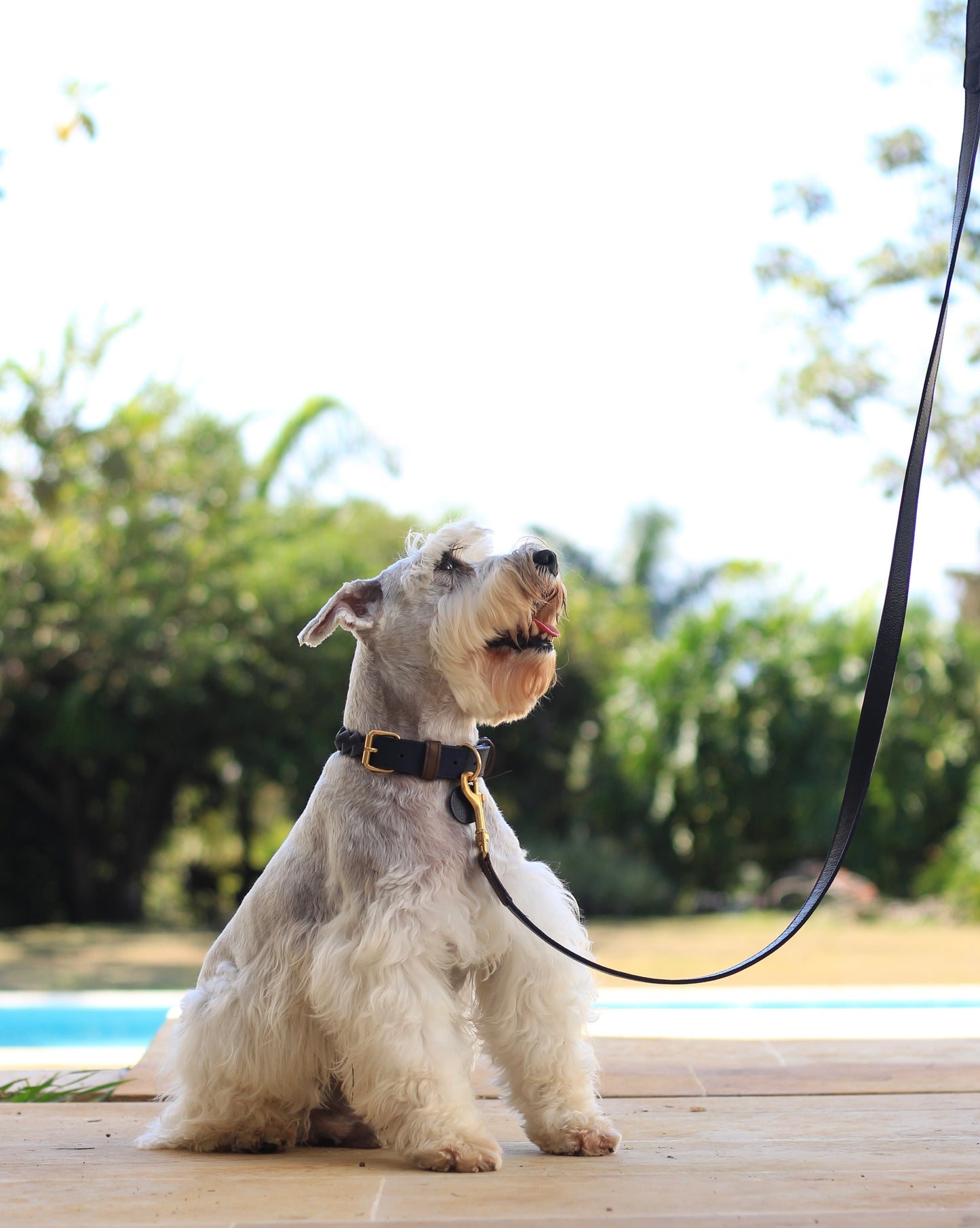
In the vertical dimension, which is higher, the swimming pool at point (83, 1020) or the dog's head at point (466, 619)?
the dog's head at point (466, 619)

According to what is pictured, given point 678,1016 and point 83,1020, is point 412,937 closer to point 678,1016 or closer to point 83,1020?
point 678,1016

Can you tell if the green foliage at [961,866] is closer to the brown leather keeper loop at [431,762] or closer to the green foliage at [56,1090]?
the green foliage at [56,1090]

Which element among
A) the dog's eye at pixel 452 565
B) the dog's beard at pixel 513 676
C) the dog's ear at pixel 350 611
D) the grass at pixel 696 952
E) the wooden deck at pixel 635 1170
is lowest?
the grass at pixel 696 952

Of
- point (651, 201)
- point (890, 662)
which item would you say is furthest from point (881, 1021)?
point (651, 201)

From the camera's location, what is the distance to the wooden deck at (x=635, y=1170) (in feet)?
7.55

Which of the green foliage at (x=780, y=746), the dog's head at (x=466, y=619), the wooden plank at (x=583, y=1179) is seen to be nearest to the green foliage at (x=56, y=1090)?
the wooden plank at (x=583, y=1179)

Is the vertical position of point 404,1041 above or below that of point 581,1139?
above

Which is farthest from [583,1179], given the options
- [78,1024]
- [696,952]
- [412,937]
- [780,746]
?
[780,746]

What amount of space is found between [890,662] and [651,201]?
18.1m

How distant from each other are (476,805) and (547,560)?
0.58m

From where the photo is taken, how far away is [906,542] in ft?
9.35

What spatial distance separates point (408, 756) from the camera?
2822 millimetres

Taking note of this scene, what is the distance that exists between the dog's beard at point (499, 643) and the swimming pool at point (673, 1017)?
196 centimetres

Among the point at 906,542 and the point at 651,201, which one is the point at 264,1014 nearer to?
the point at 906,542
